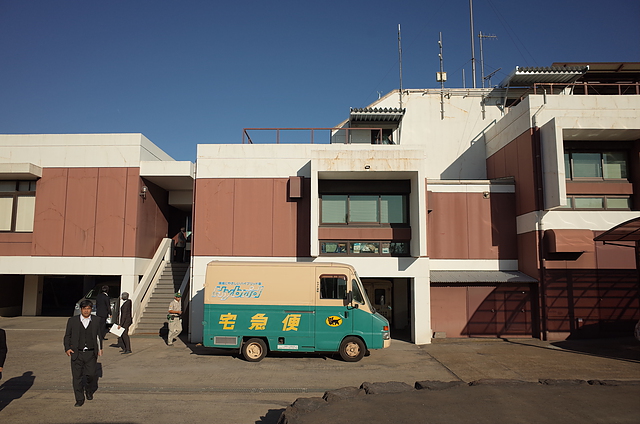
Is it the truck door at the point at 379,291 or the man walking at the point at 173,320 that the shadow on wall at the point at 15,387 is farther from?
the truck door at the point at 379,291

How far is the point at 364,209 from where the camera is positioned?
17.0m

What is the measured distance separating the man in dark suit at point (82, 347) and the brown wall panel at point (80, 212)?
35.5 feet

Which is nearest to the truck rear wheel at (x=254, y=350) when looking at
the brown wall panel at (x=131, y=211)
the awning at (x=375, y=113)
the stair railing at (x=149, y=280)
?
the stair railing at (x=149, y=280)

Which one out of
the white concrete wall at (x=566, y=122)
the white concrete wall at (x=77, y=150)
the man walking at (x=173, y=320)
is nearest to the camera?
the man walking at (x=173, y=320)

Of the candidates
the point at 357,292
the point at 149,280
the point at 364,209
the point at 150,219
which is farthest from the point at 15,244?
the point at 357,292

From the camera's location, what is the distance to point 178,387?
9.71 metres

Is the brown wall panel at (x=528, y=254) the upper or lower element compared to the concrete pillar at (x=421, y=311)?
upper

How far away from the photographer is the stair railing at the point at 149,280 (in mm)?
17594

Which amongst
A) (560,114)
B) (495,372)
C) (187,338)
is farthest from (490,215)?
(187,338)

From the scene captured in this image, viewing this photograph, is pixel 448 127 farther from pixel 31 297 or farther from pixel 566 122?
pixel 31 297

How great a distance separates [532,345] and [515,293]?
84.5 inches

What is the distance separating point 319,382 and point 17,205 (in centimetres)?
1567

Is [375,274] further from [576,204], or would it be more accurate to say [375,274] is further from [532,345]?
[576,204]

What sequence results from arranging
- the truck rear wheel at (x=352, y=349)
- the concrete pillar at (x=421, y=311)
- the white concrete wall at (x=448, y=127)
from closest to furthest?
the truck rear wheel at (x=352, y=349)
the concrete pillar at (x=421, y=311)
the white concrete wall at (x=448, y=127)
